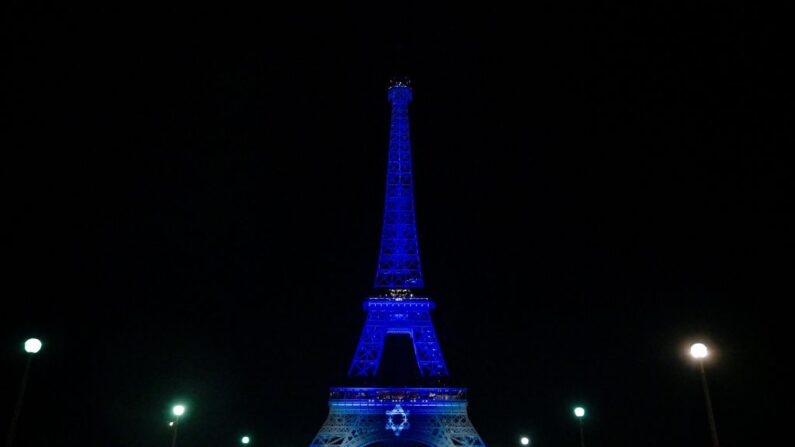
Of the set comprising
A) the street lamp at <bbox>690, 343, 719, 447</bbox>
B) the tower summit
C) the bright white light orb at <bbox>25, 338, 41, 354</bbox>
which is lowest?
the street lamp at <bbox>690, 343, 719, 447</bbox>

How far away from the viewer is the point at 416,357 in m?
50.2

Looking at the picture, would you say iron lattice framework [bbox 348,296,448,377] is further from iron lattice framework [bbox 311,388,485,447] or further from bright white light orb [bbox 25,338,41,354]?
bright white light orb [bbox 25,338,41,354]

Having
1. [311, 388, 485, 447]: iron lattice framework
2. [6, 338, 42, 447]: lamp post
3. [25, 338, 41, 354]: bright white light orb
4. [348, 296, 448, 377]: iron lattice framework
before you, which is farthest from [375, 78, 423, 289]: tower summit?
[25, 338, 41, 354]: bright white light orb

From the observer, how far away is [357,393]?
4700cm

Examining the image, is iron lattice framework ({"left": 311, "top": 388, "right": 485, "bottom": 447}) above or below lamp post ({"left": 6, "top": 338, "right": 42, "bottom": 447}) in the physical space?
above

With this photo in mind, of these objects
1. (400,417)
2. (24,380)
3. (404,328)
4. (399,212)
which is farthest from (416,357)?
(24,380)

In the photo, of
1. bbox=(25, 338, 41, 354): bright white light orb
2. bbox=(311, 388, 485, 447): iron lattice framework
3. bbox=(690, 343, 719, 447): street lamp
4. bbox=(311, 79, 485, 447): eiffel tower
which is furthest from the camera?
bbox=(311, 79, 485, 447): eiffel tower

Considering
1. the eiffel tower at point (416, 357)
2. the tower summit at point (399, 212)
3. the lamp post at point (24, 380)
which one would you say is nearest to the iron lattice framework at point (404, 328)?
the eiffel tower at point (416, 357)

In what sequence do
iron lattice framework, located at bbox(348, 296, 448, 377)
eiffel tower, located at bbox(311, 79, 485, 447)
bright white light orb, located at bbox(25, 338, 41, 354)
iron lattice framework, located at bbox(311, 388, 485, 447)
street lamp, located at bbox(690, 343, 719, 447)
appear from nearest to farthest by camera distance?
street lamp, located at bbox(690, 343, 719, 447) < bright white light orb, located at bbox(25, 338, 41, 354) < iron lattice framework, located at bbox(311, 388, 485, 447) < eiffel tower, located at bbox(311, 79, 485, 447) < iron lattice framework, located at bbox(348, 296, 448, 377)

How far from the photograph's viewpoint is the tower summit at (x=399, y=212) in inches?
2078

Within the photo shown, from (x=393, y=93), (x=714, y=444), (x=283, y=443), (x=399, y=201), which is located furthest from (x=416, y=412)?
(x=714, y=444)

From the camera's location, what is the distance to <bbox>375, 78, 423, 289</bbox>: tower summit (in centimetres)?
5278

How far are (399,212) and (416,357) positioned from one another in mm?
11792

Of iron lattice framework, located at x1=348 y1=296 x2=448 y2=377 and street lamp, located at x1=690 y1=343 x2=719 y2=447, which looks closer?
street lamp, located at x1=690 y1=343 x2=719 y2=447
